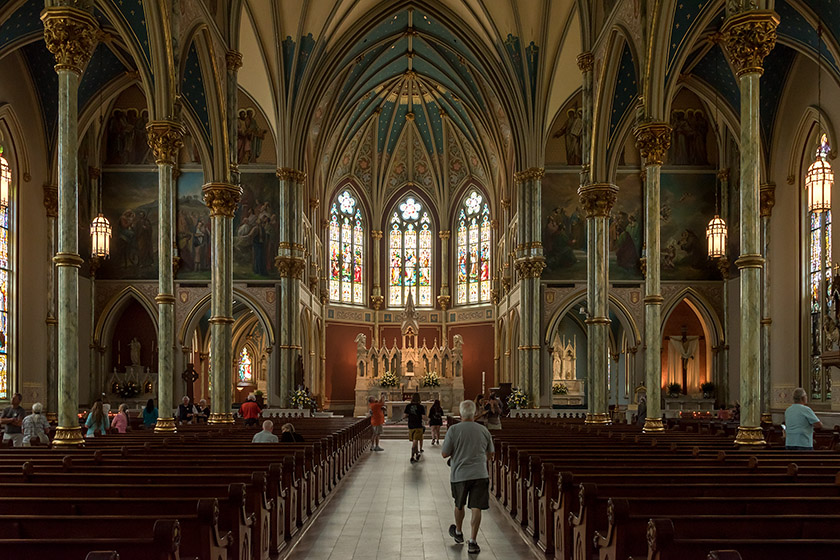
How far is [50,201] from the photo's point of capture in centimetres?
3023

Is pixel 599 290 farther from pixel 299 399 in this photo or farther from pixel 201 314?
pixel 201 314

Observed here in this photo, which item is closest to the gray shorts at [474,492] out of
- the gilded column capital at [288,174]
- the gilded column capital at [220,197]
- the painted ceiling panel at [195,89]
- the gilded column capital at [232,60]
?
the gilded column capital at [220,197]

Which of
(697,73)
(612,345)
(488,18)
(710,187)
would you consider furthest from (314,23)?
(612,345)

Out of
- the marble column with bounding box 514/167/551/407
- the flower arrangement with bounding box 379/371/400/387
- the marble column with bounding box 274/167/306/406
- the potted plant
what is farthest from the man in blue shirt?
the flower arrangement with bounding box 379/371/400/387

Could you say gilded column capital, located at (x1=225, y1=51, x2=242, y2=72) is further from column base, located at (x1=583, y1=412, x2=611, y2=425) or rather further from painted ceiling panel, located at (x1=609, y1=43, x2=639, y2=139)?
column base, located at (x1=583, y1=412, x2=611, y2=425)

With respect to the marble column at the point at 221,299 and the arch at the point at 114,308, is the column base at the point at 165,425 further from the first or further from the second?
the arch at the point at 114,308

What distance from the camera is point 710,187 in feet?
117

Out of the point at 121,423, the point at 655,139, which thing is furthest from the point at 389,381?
the point at 655,139

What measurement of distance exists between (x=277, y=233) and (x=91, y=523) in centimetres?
3099

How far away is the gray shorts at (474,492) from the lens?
33.3 feet

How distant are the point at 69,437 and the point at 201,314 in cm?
2359

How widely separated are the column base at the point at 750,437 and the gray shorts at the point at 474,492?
202 inches

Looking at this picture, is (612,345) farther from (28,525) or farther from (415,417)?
(28,525)

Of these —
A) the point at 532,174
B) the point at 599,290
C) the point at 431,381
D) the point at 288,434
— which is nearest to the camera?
the point at 288,434
